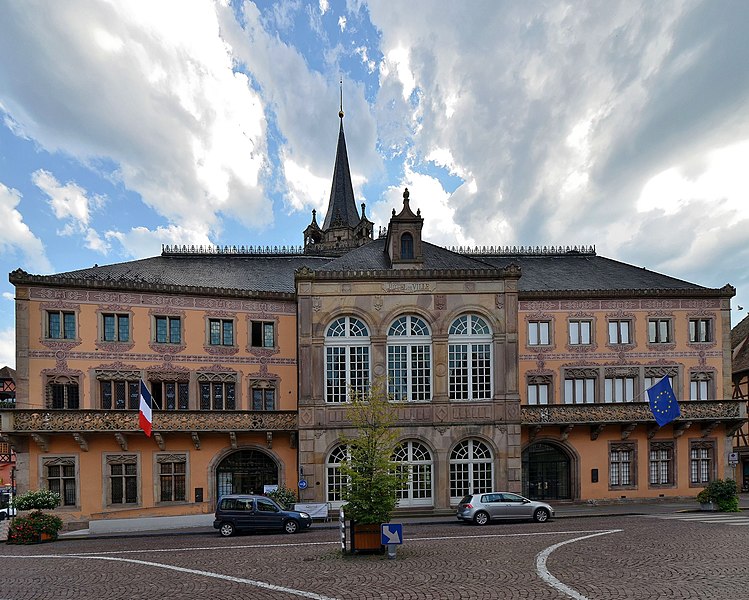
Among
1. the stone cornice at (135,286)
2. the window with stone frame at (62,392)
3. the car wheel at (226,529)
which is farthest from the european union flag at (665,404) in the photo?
the window with stone frame at (62,392)

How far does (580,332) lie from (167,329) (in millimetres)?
22040

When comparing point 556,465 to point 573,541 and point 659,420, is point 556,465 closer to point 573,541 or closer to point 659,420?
point 659,420

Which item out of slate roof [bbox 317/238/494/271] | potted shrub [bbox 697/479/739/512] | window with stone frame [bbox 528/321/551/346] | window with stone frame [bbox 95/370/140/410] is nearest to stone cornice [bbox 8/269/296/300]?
slate roof [bbox 317/238/494/271]

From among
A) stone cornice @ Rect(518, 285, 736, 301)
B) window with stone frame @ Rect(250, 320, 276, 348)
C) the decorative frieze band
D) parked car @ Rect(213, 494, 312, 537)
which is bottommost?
parked car @ Rect(213, 494, 312, 537)

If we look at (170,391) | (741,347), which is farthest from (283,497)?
(741,347)

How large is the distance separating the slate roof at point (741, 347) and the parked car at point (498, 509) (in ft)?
81.3

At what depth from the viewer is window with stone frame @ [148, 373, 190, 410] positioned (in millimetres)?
29828

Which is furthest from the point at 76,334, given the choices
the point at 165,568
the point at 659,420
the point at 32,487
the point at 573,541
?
the point at 659,420

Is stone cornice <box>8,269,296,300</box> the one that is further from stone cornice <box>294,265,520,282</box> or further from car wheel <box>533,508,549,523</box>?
car wheel <box>533,508,549,523</box>

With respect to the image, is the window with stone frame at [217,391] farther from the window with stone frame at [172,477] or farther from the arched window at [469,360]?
the arched window at [469,360]

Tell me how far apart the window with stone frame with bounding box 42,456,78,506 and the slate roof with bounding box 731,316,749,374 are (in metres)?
41.4

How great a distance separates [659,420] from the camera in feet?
91.2

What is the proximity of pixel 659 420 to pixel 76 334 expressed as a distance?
27626 mm

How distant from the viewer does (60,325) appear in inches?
1110
